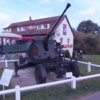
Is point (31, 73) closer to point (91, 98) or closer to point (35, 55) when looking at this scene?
point (35, 55)

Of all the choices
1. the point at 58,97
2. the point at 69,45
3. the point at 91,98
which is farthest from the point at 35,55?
the point at 69,45

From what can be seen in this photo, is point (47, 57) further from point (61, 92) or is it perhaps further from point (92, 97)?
point (92, 97)

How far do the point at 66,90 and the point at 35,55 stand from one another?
1.87 meters

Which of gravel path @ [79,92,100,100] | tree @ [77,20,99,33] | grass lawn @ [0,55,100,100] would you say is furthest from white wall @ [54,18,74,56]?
tree @ [77,20,99,33]

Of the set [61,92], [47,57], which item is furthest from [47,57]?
[61,92]

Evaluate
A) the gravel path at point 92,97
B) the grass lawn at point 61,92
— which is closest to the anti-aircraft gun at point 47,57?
the grass lawn at point 61,92

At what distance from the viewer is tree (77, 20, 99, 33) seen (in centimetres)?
6375

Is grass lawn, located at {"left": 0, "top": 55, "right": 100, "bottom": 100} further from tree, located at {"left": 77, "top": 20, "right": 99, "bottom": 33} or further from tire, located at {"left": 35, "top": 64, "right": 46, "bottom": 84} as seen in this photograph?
tree, located at {"left": 77, "top": 20, "right": 99, "bottom": 33}

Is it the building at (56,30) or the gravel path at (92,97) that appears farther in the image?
the building at (56,30)

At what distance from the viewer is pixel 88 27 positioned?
2518 inches

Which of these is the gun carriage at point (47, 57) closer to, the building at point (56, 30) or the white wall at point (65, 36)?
the white wall at point (65, 36)

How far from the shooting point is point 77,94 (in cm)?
690

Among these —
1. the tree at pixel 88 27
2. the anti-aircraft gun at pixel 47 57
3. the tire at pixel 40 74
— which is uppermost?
the tree at pixel 88 27

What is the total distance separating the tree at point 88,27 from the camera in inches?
2510
